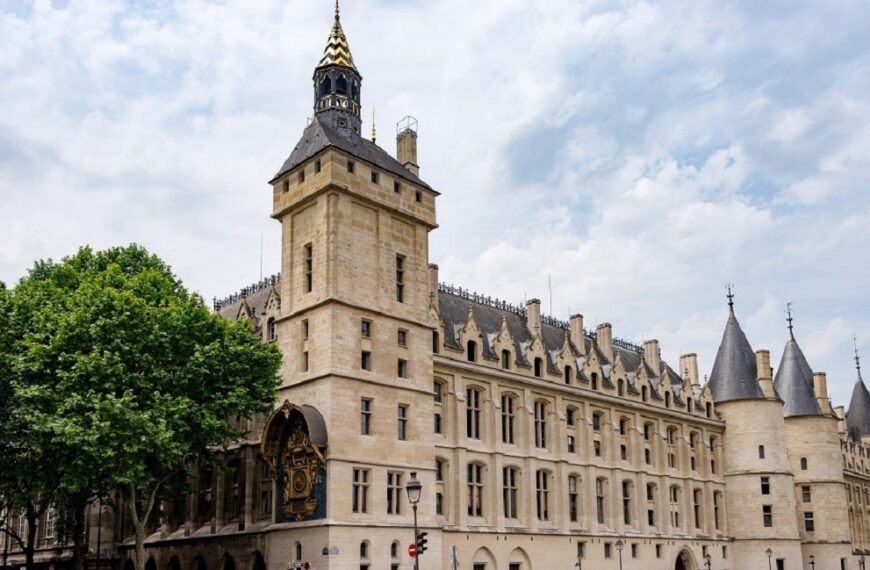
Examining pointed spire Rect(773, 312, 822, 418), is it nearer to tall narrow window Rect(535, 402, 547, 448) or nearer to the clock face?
tall narrow window Rect(535, 402, 547, 448)

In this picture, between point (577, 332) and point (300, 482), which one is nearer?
point (300, 482)

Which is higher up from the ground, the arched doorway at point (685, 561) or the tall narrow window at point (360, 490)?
the tall narrow window at point (360, 490)

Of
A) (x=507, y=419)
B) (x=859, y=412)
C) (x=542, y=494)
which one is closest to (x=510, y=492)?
(x=542, y=494)

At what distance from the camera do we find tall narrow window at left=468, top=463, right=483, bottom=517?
→ 56.9 m

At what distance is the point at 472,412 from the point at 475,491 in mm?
4665

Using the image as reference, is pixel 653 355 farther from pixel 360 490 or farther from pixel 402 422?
pixel 360 490

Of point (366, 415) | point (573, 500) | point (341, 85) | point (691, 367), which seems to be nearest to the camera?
point (366, 415)

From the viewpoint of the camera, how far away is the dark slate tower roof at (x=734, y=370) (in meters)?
81.2

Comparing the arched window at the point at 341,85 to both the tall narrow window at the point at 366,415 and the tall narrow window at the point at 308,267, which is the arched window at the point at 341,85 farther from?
the tall narrow window at the point at 366,415

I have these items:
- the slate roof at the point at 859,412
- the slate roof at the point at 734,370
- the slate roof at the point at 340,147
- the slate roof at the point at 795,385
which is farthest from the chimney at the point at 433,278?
the slate roof at the point at 859,412

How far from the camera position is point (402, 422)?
51312 mm

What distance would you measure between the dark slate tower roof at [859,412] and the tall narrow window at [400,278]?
2983 inches

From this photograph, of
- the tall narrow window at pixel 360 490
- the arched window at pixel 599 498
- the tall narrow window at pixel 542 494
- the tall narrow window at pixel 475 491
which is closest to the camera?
the tall narrow window at pixel 360 490

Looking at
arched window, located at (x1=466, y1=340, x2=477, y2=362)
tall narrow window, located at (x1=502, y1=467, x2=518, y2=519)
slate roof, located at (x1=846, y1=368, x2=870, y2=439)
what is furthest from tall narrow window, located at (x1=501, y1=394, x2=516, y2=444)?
slate roof, located at (x1=846, y1=368, x2=870, y2=439)
